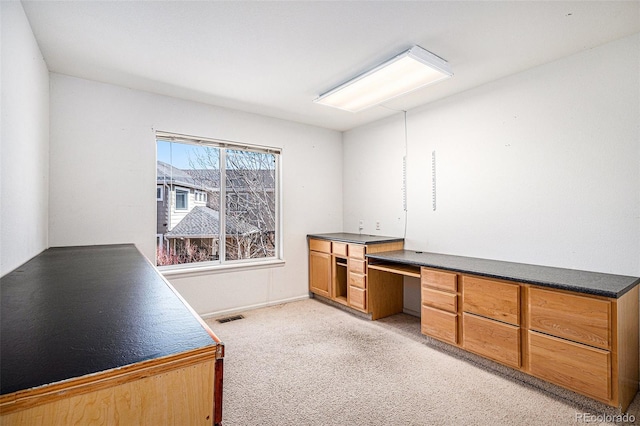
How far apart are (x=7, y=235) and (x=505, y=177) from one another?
376cm

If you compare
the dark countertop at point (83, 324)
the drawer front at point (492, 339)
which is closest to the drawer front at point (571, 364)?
the drawer front at point (492, 339)

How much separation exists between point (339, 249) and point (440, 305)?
1534 mm

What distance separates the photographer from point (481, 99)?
317 cm

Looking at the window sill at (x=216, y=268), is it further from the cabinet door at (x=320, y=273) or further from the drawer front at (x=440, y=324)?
the drawer front at (x=440, y=324)

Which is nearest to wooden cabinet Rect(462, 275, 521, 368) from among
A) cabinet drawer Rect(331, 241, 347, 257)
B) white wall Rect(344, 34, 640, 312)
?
white wall Rect(344, 34, 640, 312)

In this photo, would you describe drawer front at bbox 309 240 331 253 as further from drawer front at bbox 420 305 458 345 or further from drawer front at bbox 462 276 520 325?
drawer front at bbox 462 276 520 325

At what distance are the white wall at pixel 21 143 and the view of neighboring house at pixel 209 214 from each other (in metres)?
1.12

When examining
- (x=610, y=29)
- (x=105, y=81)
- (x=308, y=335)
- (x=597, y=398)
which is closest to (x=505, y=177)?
(x=610, y=29)

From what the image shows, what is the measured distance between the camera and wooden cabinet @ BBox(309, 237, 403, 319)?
12.1 feet

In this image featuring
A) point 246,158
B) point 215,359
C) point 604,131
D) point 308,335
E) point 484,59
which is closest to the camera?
point 215,359

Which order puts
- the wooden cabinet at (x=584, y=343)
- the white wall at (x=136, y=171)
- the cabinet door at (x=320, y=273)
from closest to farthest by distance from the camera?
the wooden cabinet at (x=584, y=343), the white wall at (x=136, y=171), the cabinet door at (x=320, y=273)

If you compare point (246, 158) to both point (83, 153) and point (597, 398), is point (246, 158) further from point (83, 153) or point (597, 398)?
point (597, 398)

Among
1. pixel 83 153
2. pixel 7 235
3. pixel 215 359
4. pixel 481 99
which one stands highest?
pixel 481 99

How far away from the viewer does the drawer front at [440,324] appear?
271 cm
